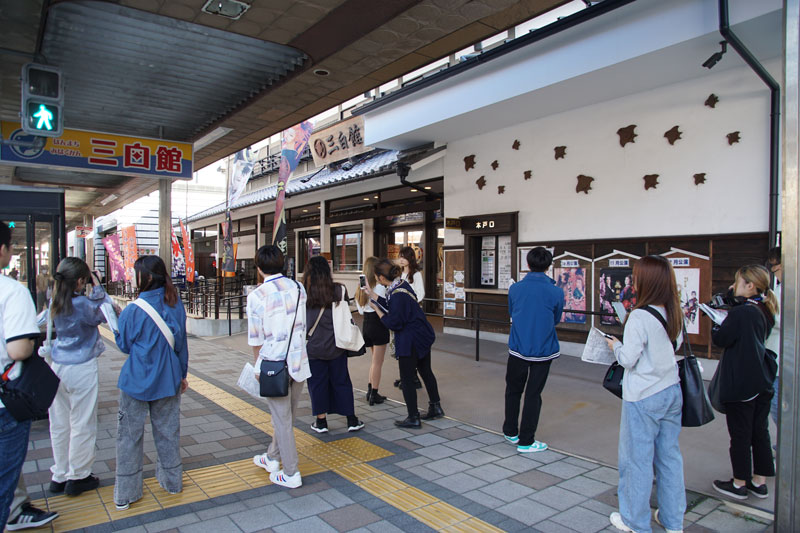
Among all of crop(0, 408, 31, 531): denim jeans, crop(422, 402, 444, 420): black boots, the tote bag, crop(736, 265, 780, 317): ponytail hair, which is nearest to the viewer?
crop(0, 408, 31, 531): denim jeans

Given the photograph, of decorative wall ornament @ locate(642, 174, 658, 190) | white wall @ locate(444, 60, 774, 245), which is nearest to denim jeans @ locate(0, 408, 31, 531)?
white wall @ locate(444, 60, 774, 245)

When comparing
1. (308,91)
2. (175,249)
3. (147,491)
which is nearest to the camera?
(147,491)

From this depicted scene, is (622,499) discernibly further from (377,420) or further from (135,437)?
(135,437)

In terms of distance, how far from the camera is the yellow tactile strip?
10.8 feet

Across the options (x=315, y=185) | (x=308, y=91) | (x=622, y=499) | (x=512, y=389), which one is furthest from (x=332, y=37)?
(x=315, y=185)

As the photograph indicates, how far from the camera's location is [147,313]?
348 centimetres

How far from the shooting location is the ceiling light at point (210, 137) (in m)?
7.41

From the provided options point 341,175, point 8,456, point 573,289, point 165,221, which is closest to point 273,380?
point 8,456

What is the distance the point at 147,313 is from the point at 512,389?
3082 mm

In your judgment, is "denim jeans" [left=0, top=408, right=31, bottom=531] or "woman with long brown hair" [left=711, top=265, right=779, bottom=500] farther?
"woman with long brown hair" [left=711, top=265, right=779, bottom=500]

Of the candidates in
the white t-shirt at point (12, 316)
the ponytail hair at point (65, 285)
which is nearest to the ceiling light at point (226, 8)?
the ponytail hair at point (65, 285)

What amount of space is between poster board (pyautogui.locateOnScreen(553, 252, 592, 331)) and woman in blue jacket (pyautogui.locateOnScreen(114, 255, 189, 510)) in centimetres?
624

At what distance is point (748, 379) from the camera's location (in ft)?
11.3

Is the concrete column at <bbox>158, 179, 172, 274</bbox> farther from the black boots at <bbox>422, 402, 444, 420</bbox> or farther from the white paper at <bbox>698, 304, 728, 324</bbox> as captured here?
the white paper at <bbox>698, 304, 728, 324</bbox>
